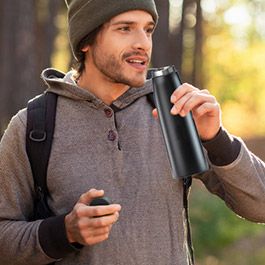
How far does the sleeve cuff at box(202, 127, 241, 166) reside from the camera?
294 centimetres

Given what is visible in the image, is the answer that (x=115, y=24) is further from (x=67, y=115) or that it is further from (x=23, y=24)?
(x=23, y=24)

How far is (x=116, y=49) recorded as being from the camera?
3.34m

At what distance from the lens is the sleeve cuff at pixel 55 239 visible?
295 cm

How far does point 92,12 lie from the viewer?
11.5ft

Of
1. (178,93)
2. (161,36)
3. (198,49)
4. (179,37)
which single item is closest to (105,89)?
(178,93)

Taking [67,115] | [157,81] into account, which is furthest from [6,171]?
[157,81]

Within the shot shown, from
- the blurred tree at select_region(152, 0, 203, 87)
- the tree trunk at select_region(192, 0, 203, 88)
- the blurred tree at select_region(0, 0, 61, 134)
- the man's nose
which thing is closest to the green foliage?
the blurred tree at select_region(0, 0, 61, 134)

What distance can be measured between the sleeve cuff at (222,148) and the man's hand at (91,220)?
62 centimetres

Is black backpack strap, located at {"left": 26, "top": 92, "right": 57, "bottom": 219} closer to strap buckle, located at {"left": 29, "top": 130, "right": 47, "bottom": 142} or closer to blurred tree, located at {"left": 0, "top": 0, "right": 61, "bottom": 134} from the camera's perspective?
strap buckle, located at {"left": 29, "top": 130, "right": 47, "bottom": 142}

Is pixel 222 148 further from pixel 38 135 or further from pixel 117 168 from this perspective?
pixel 38 135

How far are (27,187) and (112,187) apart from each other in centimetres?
48

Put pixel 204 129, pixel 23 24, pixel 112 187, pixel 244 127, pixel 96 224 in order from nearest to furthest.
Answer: pixel 96 224
pixel 204 129
pixel 112 187
pixel 23 24
pixel 244 127

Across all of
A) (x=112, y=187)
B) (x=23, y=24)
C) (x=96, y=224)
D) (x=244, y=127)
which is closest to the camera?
(x=96, y=224)

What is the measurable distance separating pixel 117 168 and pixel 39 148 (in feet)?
1.47
